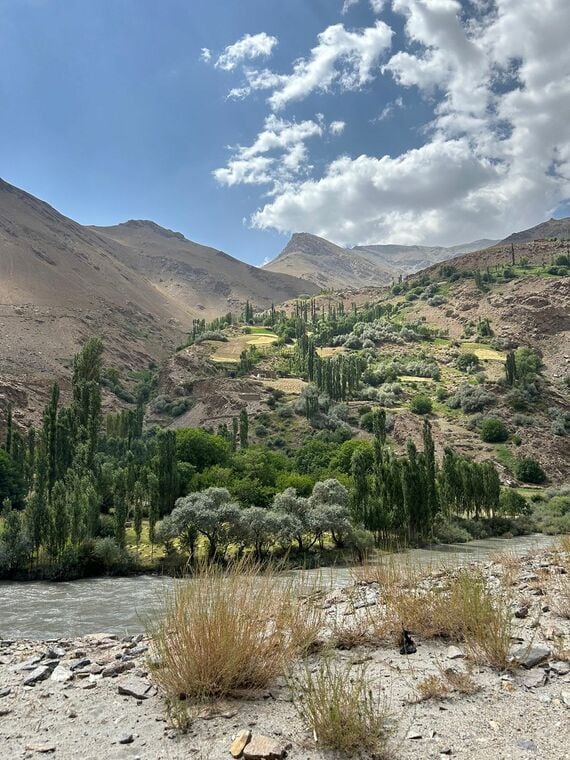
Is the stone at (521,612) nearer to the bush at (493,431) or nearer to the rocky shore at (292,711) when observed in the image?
the rocky shore at (292,711)

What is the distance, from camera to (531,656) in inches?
240

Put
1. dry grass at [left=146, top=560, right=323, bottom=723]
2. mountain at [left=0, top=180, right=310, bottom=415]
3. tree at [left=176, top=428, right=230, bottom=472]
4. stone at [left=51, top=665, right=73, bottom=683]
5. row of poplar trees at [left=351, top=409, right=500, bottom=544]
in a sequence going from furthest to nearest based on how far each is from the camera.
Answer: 1. mountain at [left=0, top=180, right=310, bottom=415]
2. tree at [left=176, top=428, right=230, bottom=472]
3. row of poplar trees at [left=351, top=409, right=500, bottom=544]
4. stone at [left=51, top=665, right=73, bottom=683]
5. dry grass at [left=146, top=560, right=323, bottom=723]

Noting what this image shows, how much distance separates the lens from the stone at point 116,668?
278 inches

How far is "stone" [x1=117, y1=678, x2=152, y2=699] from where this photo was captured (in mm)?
6020

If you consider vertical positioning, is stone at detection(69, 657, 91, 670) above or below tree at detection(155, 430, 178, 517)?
below

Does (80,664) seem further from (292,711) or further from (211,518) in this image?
(211,518)

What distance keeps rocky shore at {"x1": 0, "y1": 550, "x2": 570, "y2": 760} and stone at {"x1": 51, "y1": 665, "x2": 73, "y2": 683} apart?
17mm

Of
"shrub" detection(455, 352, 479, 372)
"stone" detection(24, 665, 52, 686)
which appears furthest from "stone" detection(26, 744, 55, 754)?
"shrub" detection(455, 352, 479, 372)

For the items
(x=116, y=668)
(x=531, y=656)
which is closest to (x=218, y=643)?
(x=116, y=668)

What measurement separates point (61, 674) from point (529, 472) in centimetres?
6805

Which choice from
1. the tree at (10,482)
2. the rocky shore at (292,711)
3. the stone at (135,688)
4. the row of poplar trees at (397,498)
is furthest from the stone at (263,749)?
the tree at (10,482)

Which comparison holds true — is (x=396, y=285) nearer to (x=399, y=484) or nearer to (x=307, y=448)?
(x=307, y=448)

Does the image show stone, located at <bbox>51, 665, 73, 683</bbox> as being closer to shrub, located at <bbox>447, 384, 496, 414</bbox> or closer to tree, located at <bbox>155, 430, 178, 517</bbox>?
tree, located at <bbox>155, 430, 178, 517</bbox>

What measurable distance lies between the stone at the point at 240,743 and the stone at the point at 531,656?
3.52 metres
